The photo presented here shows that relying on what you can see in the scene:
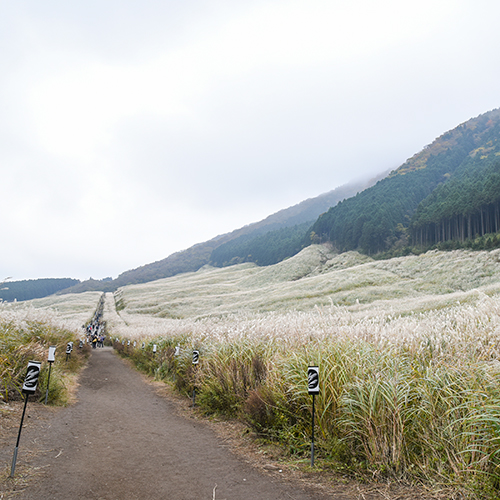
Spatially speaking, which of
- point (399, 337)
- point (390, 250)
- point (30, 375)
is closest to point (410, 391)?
point (399, 337)

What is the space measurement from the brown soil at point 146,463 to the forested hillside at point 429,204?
67.3 m

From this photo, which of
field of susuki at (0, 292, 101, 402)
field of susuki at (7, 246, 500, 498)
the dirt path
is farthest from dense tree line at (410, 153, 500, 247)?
the dirt path

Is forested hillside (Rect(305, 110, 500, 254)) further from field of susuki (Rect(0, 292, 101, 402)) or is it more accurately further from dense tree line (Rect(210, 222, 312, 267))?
field of susuki (Rect(0, 292, 101, 402))

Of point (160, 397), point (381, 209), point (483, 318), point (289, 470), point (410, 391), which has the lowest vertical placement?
point (160, 397)

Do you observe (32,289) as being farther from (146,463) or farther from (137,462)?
(146,463)

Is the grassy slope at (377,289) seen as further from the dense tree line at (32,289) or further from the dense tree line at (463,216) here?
the dense tree line at (32,289)

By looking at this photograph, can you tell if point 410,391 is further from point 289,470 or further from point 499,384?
point 289,470

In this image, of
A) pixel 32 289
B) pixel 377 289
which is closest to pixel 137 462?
pixel 377 289

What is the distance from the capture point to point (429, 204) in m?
80.3

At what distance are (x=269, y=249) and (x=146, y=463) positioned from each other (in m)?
125

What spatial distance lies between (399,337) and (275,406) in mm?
2482

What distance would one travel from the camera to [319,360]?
5.25m

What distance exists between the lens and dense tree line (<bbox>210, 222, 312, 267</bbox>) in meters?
119

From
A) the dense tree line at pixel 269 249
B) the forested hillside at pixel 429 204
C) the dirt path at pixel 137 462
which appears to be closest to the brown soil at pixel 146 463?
the dirt path at pixel 137 462
